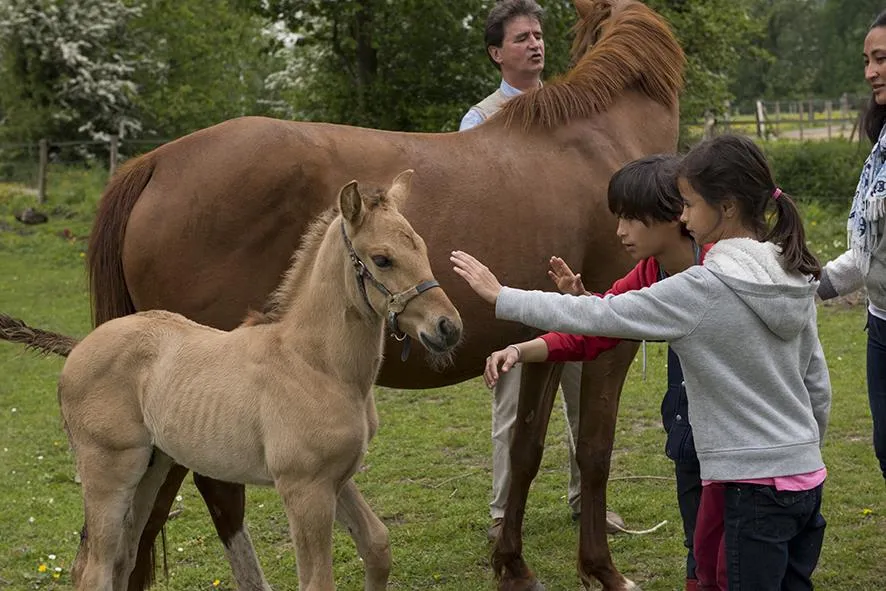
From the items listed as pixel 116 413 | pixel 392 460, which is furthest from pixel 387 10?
pixel 116 413

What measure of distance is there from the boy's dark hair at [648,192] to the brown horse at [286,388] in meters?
0.61

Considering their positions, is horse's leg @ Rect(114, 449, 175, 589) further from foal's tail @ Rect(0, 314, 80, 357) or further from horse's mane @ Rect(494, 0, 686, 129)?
horse's mane @ Rect(494, 0, 686, 129)

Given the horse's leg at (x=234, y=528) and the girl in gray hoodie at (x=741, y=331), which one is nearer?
the girl in gray hoodie at (x=741, y=331)

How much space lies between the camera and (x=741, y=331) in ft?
8.93

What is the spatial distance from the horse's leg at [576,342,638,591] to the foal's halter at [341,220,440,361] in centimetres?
151

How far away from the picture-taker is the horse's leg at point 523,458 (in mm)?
4457

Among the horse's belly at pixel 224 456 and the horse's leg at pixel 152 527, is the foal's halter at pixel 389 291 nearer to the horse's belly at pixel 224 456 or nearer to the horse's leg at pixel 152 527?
the horse's belly at pixel 224 456

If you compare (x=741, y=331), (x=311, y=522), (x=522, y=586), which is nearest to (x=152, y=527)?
(x=311, y=522)

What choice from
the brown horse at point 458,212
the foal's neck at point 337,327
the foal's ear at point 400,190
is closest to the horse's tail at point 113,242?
the brown horse at point 458,212

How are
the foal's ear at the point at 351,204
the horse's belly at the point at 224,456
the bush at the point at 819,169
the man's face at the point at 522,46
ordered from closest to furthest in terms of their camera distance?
the foal's ear at the point at 351,204 → the horse's belly at the point at 224,456 → the man's face at the point at 522,46 → the bush at the point at 819,169

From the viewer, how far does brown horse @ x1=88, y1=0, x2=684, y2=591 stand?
388 centimetres

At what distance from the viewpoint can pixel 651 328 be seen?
2.72m

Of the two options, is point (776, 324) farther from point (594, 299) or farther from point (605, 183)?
point (605, 183)

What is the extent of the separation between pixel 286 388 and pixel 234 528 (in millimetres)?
1193
